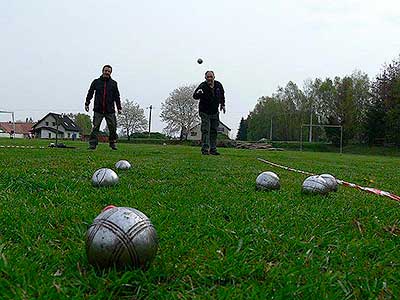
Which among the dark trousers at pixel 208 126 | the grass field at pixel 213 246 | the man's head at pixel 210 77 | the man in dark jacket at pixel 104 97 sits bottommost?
the grass field at pixel 213 246

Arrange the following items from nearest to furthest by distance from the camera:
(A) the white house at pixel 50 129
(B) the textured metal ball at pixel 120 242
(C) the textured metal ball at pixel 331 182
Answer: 1. (B) the textured metal ball at pixel 120 242
2. (C) the textured metal ball at pixel 331 182
3. (A) the white house at pixel 50 129

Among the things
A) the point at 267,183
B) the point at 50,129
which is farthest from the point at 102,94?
the point at 50,129

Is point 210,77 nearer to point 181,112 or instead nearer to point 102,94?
point 102,94

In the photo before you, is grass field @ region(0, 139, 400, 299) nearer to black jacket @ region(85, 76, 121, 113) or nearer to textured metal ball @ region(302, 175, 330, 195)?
textured metal ball @ region(302, 175, 330, 195)

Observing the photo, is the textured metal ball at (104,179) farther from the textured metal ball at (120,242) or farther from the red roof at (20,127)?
the red roof at (20,127)

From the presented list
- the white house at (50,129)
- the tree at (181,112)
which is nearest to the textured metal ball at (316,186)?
the tree at (181,112)

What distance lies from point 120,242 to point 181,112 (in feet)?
220

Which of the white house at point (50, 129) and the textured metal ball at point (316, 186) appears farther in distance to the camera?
the white house at point (50, 129)

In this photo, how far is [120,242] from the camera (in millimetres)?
1804

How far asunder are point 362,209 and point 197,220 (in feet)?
4.80

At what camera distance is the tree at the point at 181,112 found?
68.1m

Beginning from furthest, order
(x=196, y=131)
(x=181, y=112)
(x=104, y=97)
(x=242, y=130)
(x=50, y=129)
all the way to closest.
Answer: (x=242, y=130) → (x=50, y=129) → (x=196, y=131) → (x=181, y=112) → (x=104, y=97)

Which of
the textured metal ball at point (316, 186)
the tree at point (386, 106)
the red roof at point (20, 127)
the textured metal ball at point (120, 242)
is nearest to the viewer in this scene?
the textured metal ball at point (120, 242)

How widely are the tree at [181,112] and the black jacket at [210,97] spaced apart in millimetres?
56528
